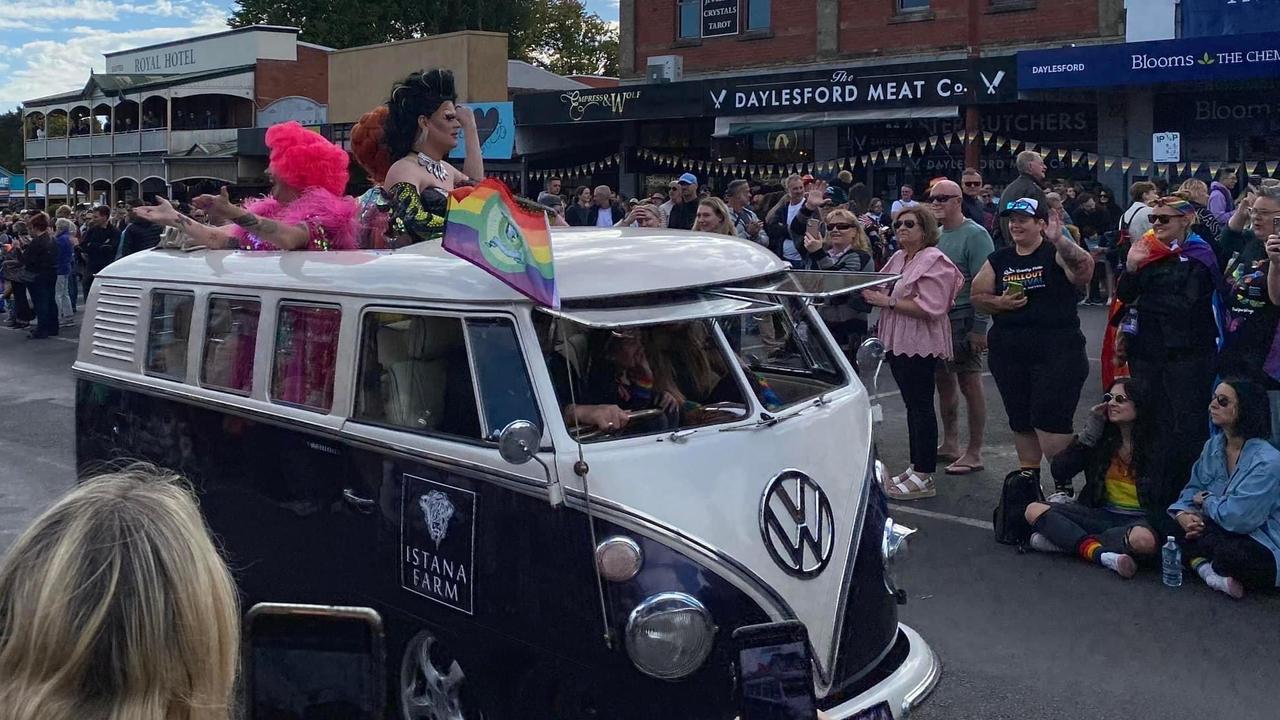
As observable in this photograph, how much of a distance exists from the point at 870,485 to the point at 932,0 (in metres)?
23.8

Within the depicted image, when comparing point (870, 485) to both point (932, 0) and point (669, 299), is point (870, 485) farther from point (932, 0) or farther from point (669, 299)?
point (932, 0)

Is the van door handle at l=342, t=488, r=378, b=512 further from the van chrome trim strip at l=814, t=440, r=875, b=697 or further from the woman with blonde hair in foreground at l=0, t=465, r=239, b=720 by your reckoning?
the woman with blonde hair in foreground at l=0, t=465, r=239, b=720

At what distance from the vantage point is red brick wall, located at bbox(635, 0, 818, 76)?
28.9 metres

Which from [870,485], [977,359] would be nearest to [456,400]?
[870,485]

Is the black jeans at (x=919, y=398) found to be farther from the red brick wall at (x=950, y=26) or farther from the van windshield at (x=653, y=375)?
the red brick wall at (x=950, y=26)

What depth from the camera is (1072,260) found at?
7707 millimetres

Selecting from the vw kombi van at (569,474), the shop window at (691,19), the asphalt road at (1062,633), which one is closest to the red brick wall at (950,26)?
the shop window at (691,19)

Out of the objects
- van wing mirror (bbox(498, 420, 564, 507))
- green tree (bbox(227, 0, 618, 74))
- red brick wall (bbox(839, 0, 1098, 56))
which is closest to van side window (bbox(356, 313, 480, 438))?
van wing mirror (bbox(498, 420, 564, 507))

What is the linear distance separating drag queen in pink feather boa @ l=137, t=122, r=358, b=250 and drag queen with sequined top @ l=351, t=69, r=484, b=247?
0.52ft

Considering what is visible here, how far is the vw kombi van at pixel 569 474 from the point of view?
3932mm

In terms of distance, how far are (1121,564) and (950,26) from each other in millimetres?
21314

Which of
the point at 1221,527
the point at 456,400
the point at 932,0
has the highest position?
the point at 932,0

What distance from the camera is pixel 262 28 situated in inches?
2124

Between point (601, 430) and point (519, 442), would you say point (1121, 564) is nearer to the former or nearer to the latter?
point (601, 430)
